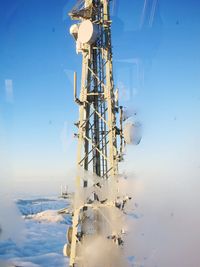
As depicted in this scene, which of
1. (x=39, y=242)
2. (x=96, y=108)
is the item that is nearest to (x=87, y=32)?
(x=96, y=108)

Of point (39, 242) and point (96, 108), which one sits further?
point (39, 242)

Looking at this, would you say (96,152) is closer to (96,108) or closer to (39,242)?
(96,108)

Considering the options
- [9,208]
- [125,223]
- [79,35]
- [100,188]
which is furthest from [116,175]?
[9,208]

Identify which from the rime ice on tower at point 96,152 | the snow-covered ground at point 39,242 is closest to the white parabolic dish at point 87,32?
the rime ice on tower at point 96,152

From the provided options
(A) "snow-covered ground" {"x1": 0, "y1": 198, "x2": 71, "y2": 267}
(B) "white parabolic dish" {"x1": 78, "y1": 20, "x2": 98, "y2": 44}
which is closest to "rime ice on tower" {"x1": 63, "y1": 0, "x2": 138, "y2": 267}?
(B) "white parabolic dish" {"x1": 78, "y1": 20, "x2": 98, "y2": 44}

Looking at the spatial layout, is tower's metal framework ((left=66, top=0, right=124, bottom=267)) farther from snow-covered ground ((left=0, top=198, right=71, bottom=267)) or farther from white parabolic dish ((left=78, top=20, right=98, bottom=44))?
snow-covered ground ((left=0, top=198, right=71, bottom=267))

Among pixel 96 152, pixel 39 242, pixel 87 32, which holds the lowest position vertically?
pixel 39 242
